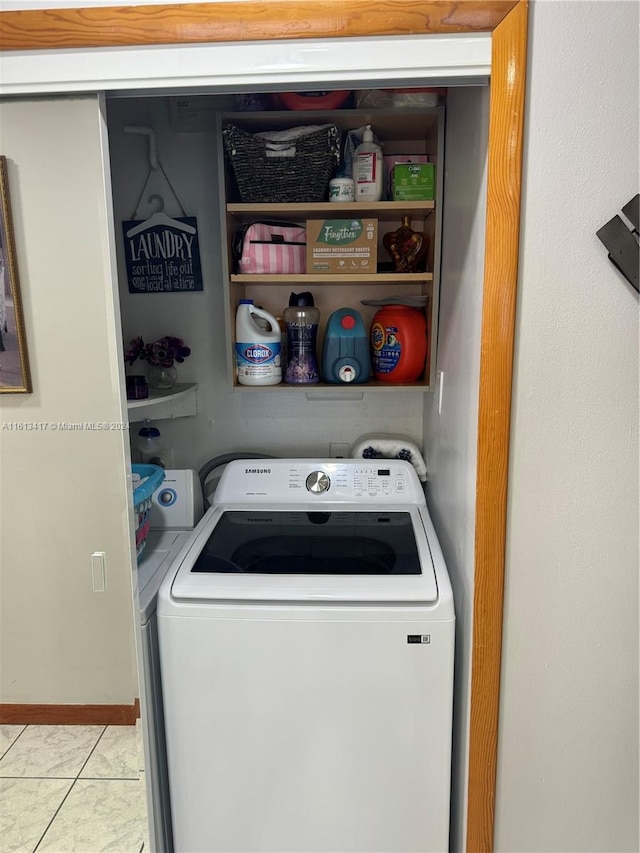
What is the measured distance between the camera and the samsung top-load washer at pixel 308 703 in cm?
143

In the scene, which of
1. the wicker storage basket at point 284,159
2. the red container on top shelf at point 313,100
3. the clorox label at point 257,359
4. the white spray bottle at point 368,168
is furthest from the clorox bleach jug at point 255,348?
the red container on top shelf at point 313,100

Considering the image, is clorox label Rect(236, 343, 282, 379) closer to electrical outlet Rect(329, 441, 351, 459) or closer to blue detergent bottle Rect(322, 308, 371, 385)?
blue detergent bottle Rect(322, 308, 371, 385)

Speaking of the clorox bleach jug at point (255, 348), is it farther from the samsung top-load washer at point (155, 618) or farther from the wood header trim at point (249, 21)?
the wood header trim at point (249, 21)

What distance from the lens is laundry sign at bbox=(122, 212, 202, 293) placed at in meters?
2.11

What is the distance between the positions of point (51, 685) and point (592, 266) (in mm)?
A: 1701

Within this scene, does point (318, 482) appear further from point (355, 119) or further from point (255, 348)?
point (355, 119)

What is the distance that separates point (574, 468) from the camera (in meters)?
1.26

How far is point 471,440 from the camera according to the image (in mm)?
1355

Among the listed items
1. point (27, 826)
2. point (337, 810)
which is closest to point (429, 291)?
point (337, 810)

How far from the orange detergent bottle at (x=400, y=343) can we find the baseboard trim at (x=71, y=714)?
4.15 ft

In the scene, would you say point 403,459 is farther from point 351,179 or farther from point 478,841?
point 478,841

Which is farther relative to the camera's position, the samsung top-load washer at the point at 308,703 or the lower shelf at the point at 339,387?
the lower shelf at the point at 339,387

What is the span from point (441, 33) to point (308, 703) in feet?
4.89

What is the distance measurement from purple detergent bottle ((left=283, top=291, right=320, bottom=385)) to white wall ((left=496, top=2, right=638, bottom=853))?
0.92m
